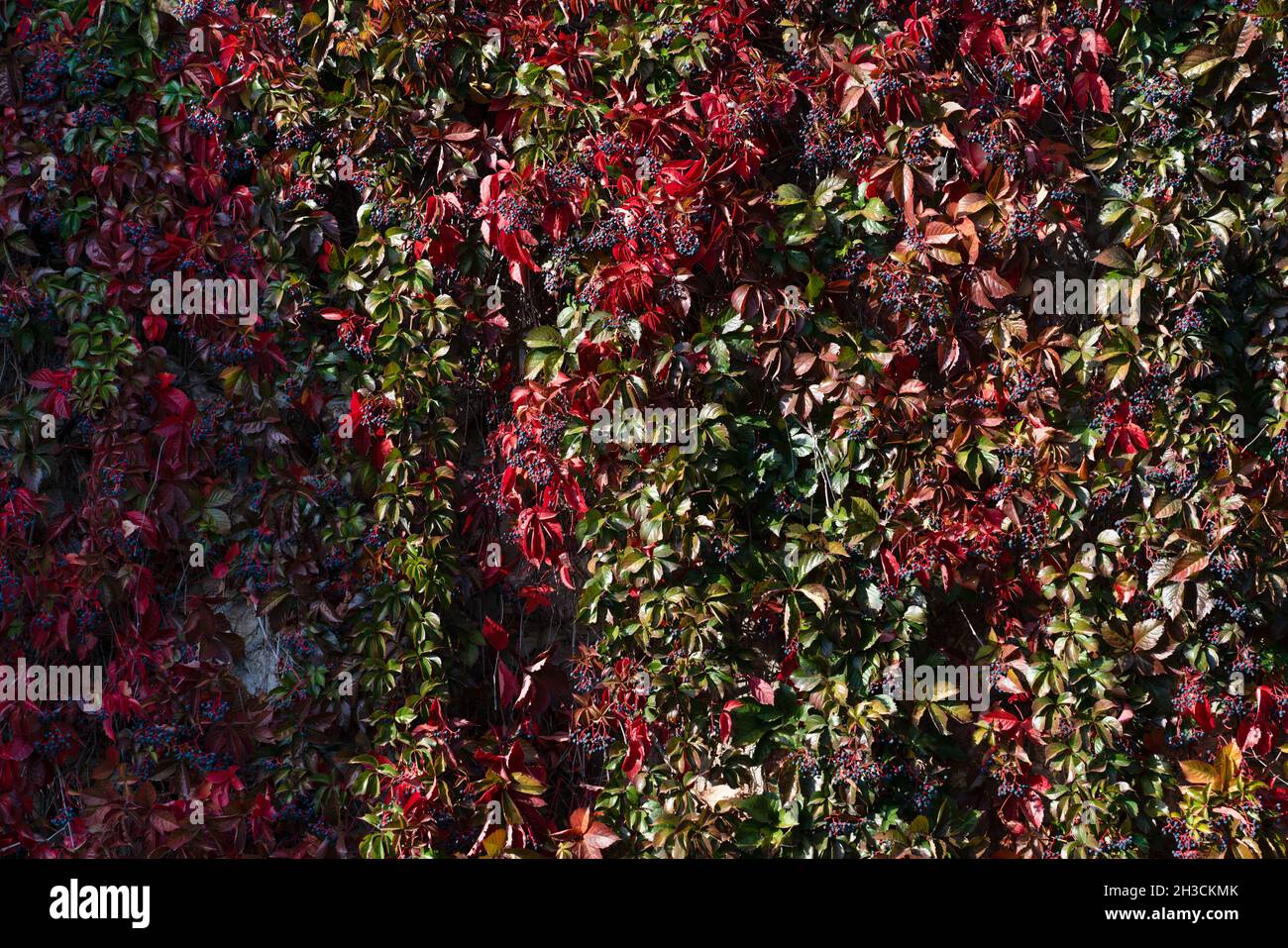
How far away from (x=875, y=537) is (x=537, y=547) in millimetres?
831

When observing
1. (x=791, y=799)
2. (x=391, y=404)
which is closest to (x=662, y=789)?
(x=791, y=799)

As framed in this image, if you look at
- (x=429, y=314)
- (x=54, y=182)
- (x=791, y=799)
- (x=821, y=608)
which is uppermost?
(x=54, y=182)

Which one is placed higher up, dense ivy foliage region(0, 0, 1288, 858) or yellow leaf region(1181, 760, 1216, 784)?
dense ivy foliage region(0, 0, 1288, 858)

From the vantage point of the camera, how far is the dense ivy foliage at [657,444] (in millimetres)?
2414

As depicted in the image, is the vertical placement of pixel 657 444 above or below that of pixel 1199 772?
above

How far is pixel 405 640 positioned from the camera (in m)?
2.57

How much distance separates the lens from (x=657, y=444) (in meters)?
2.41

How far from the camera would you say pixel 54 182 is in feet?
8.63

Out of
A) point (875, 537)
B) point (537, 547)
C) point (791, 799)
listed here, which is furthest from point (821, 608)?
point (537, 547)

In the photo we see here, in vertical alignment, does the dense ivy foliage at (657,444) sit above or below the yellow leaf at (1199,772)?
above

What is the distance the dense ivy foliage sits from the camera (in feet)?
7.92

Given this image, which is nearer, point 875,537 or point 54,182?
point 875,537

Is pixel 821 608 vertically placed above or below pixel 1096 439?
below

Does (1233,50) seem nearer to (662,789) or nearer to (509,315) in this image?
(509,315)
